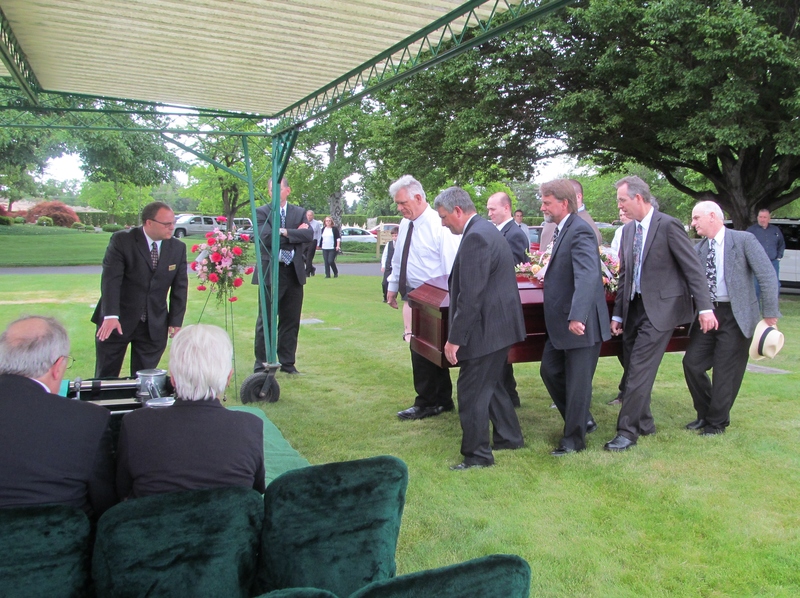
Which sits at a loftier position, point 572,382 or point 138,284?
point 138,284

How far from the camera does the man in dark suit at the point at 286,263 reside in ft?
22.5

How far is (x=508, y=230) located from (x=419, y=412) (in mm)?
1911

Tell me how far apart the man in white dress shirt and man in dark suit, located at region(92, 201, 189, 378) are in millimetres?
1802

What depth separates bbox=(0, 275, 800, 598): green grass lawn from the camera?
135 inches

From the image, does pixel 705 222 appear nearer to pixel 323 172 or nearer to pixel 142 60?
pixel 142 60

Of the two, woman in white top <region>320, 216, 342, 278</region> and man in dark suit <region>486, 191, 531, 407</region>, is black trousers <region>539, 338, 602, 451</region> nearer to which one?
man in dark suit <region>486, 191, 531, 407</region>

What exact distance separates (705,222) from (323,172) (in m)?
33.9

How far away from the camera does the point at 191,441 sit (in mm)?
2373

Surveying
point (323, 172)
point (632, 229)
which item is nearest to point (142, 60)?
point (632, 229)

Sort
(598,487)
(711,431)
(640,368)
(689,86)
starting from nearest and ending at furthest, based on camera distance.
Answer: (598,487) < (640,368) < (711,431) < (689,86)

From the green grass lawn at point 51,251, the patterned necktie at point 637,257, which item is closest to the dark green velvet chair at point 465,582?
the patterned necktie at point 637,257

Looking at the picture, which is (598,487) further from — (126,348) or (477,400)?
(126,348)

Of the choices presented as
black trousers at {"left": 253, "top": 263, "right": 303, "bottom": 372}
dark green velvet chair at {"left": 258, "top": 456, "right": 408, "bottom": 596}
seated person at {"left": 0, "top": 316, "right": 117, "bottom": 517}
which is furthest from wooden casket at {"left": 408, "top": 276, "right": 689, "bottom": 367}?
seated person at {"left": 0, "top": 316, "right": 117, "bottom": 517}

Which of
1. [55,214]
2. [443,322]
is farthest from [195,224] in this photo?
[443,322]
